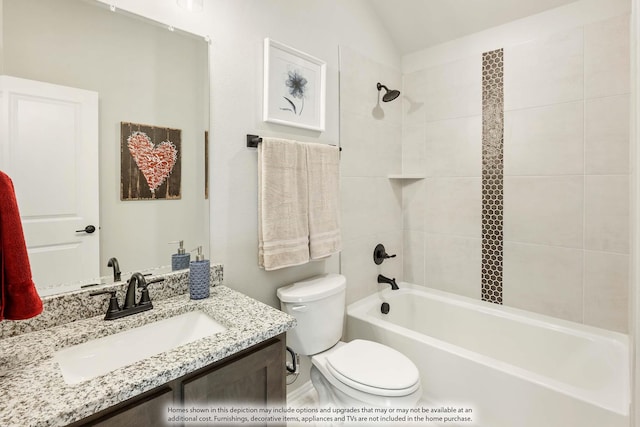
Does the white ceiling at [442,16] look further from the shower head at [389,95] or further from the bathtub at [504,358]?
the bathtub at [504,358]

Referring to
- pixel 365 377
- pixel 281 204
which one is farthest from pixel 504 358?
pixel 281 204

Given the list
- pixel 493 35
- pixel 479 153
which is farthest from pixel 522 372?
pixel 493 35

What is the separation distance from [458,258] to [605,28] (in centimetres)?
158

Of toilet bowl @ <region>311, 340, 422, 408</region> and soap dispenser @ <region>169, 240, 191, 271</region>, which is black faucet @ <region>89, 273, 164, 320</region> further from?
toilet bowl @ <region>311, 340, 422, 408</region>

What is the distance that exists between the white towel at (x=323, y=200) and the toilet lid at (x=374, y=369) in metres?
0.52

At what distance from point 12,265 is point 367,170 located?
6.21 feet

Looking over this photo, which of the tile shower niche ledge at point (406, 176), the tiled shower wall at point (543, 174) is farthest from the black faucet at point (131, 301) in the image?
the tiled shower wall at point (543, 174)

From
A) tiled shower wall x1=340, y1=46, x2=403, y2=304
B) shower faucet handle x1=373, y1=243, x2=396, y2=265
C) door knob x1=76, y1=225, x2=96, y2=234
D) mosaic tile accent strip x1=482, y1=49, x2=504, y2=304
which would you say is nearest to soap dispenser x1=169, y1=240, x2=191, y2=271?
door knob x1=76, y1=225, x2=96, y2=234

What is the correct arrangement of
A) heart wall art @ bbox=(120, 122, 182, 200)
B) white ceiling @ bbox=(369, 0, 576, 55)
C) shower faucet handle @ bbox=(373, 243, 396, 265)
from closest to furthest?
heart wall art @ bbox=(120, 122, 182, 200) → white ceiling @ bbox=(369, 0, 576, 55) → shower faucet handle @ bbox=(373, 243, 396, 265)

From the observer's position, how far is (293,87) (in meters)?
1.72

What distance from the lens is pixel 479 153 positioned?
2166 mm

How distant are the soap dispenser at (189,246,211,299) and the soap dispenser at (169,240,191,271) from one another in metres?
0.09

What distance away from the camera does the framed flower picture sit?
1599 millimetres

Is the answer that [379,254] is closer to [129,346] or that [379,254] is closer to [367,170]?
[367,170]
